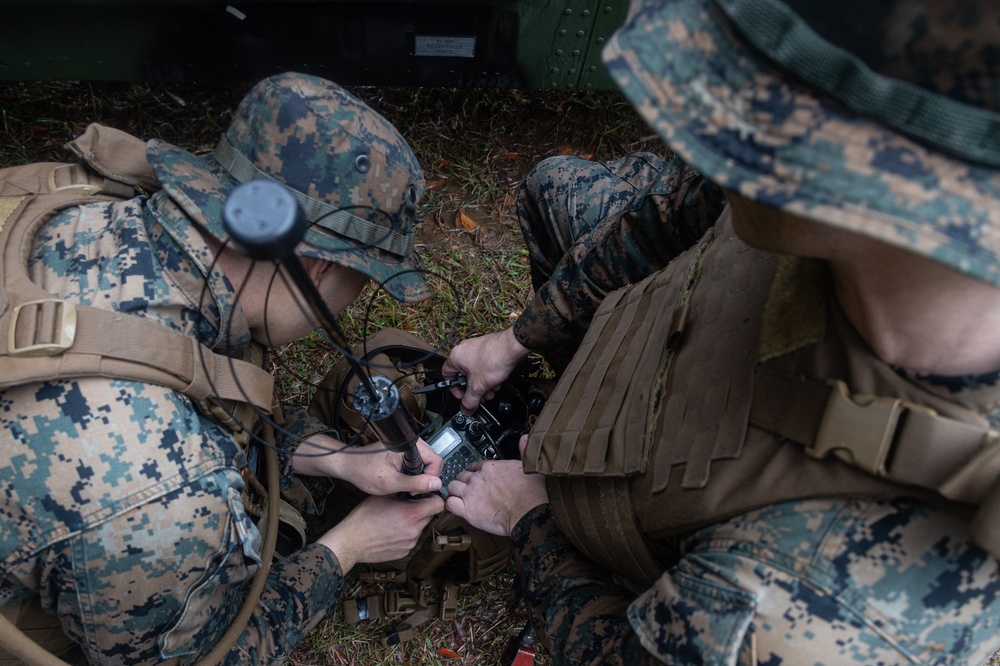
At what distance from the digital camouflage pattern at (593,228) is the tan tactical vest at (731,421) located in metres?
0.24

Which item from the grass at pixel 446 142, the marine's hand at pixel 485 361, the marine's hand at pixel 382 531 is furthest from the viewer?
the grass at pixel 446 142

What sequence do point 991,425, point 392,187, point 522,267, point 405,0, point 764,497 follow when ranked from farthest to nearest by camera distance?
point 522,267 < point 405,0 < point 392,187 < point 764,497 < point 991,425

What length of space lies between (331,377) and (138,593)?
3.99ft

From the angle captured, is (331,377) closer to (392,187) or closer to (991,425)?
(392,187)

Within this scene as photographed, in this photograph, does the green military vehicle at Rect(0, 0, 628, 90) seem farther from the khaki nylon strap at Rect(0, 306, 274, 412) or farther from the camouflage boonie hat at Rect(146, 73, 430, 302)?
the khaki nylon strap at Rect(0, 306, 274, 412)

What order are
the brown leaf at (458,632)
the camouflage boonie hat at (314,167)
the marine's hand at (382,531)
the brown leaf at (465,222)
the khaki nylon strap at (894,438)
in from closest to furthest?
the khaki nylon strap at (894,438) → the camouflage boonie hat at (314,167) → the marine's hand at (382,531) → the brown leaf at (458,632) → the brown leaf at (465,222)

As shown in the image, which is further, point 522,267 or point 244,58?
point 522,267

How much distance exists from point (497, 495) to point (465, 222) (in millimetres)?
1997

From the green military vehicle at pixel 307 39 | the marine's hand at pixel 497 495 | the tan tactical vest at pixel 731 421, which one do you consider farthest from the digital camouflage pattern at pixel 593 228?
the green military vehicle at pixel 307 39

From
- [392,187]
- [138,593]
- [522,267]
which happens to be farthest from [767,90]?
[522,267]

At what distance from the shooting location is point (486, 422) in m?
2.59

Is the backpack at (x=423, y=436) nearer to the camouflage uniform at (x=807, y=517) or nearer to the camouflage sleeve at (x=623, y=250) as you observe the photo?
the camouflage sleeve at (x=623, y=250)

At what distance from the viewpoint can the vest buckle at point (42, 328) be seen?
4.56ft

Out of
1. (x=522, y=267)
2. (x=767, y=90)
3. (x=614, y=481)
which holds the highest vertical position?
(x=767, y=90)
